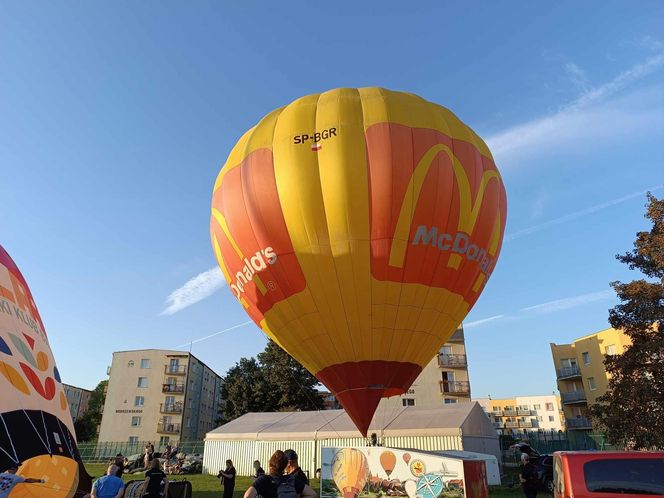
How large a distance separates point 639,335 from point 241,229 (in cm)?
1708

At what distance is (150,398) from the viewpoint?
167 feet

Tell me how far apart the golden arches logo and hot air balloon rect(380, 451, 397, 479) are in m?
4.19

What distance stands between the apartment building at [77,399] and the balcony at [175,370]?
1406 inches

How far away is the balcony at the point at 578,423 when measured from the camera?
134 feet

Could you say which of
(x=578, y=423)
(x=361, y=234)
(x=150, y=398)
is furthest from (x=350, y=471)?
(x=150, y=398)

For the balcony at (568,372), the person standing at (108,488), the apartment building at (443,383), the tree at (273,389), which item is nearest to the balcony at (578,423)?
the balcony at (568,372)

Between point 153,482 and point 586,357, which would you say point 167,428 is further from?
point 153,482

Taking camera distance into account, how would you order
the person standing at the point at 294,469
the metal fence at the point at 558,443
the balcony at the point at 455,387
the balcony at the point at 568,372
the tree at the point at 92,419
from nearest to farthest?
the person standing at the point at 294,469
the metal fence at the point at 558,443
the balcony at the point at 455,387
the balcony at the point at 568,372
the tree at the point at 92,419

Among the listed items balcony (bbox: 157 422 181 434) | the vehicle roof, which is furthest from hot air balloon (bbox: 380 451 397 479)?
balcony (bbox: 157 422 181 434)

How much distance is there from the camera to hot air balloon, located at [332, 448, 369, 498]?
10.3 m

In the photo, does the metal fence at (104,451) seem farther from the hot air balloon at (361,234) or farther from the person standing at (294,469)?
the person standing at (294,469)

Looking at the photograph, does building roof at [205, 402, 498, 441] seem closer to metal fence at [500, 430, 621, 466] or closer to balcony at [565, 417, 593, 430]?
metal fence at [500, 430, 621, 466]

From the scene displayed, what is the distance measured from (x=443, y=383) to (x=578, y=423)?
41.8 feet

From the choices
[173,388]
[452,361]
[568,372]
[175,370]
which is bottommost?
[173,388]
